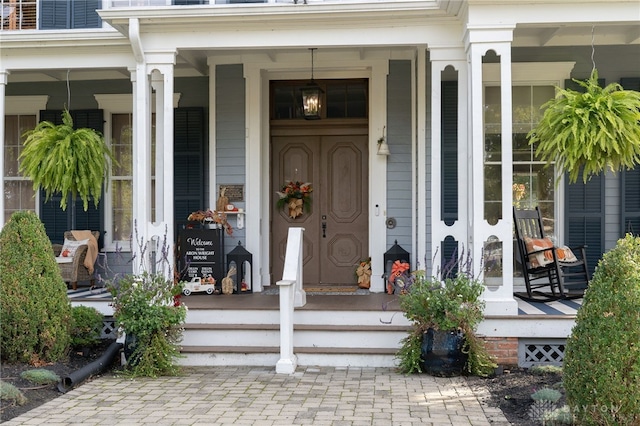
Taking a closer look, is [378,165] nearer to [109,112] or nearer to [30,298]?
[109,112]

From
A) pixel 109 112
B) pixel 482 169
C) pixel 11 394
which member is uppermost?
pixel 109 112

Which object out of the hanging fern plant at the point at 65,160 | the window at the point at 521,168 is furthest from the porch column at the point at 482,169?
the hanging fern plant at the point at 65,160

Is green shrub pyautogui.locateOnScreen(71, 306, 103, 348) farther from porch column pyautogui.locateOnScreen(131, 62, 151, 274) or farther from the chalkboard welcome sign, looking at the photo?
the chalkboard welcome sign

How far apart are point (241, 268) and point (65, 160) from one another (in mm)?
2431

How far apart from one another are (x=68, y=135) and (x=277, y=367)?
154 inches

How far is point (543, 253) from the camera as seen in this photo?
7.61 m

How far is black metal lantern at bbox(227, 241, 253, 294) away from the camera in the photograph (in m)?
8.60

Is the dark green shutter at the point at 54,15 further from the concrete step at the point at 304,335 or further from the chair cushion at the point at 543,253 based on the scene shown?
the chair cushion at the point at 543,253

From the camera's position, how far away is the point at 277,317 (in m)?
7.07

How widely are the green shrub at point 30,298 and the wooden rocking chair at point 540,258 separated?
4.77 meters

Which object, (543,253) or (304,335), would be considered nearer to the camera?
(304,335)

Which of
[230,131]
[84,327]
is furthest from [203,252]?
[84,327]

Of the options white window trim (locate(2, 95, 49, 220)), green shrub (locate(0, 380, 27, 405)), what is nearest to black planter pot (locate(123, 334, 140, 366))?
green shrub (locate(0, 380, 27, 405))

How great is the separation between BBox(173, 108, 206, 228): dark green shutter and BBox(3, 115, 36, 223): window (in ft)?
7.33
